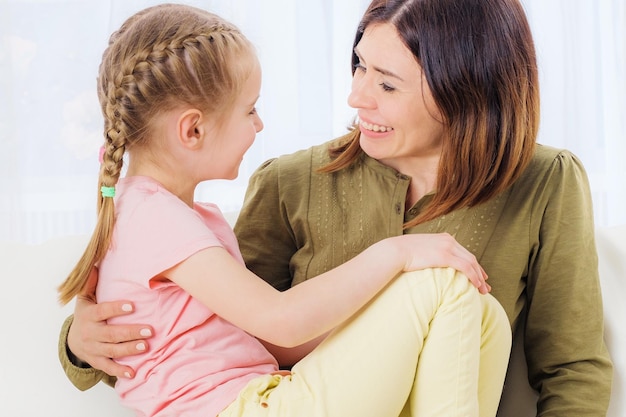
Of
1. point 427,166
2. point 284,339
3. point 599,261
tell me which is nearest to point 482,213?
point 427,166

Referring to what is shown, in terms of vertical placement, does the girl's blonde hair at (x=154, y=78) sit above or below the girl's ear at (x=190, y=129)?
above

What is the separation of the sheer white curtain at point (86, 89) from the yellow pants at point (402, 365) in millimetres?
1582

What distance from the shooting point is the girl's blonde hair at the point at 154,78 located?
1367 mm

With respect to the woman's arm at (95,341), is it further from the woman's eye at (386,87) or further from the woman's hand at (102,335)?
the woman's eye at (386,87)

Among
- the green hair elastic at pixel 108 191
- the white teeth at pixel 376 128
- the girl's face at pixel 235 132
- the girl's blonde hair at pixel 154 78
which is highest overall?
the girl's blonde hair at pixel 154 78

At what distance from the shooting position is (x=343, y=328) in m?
1.36

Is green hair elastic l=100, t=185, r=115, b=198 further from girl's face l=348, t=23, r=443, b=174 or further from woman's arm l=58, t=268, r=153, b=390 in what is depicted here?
girl's face l=348, t=23, r=443, b=174

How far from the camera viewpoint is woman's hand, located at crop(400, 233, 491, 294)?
1.31 metres

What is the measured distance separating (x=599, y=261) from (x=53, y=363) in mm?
1093

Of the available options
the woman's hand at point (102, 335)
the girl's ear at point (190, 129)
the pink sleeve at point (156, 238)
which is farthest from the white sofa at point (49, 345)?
the girl's ear at point (190, 129)

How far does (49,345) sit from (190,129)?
635 mm

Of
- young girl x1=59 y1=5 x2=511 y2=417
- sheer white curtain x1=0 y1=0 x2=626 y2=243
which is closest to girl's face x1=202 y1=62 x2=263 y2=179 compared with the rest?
young girl x1=59 y1=5 x2=511 y2=417

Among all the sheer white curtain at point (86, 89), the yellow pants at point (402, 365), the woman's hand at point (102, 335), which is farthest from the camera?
the sheer white curtain at point (86, 89)

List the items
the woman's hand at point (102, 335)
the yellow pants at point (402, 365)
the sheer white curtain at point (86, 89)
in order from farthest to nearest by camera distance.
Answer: the sheer white curtain at point (86, 89)
the woman's hand at point (102, 335)
the yellow pants at point (402, 365)
